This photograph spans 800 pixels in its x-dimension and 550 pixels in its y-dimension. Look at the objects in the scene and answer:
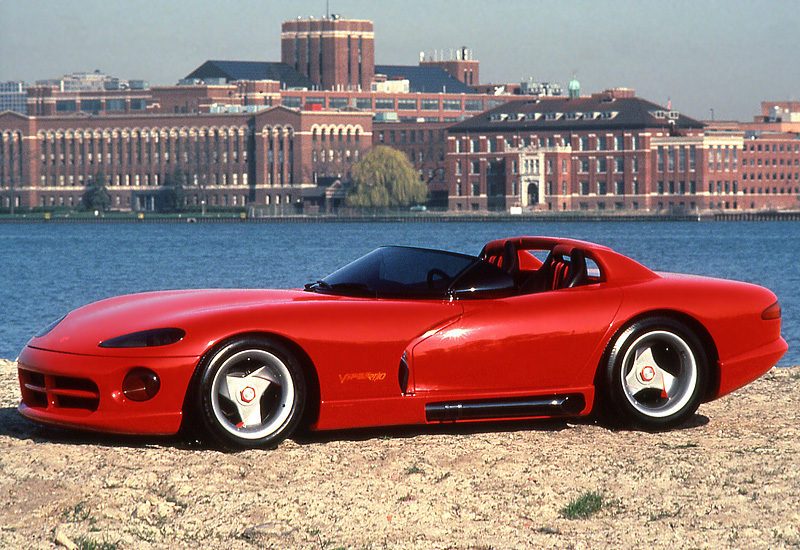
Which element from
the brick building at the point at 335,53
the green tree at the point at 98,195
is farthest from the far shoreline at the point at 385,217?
the brick building at the point at 335,53

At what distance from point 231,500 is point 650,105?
149 meters

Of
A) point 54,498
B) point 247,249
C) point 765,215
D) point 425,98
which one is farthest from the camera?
point 425,98

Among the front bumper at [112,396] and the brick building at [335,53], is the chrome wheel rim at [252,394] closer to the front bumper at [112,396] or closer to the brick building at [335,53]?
the front bumper at [112,396]

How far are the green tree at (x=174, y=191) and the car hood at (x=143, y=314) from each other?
154761mm

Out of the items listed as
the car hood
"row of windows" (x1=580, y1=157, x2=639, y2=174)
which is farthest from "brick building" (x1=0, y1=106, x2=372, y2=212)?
the car hood

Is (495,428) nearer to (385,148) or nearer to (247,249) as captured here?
(247,249)

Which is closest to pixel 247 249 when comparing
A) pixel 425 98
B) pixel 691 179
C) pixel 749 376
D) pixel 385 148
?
pixel 385 148

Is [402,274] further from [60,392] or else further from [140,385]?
[60,392]

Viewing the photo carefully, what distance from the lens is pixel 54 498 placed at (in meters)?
5.48

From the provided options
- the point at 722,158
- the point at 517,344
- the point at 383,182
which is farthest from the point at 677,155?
the point at 517,344

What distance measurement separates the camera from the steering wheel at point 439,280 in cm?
718

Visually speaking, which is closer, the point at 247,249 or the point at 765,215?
the point at 247,249

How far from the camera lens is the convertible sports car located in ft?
21.0

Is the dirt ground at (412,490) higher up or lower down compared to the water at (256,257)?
higher up
